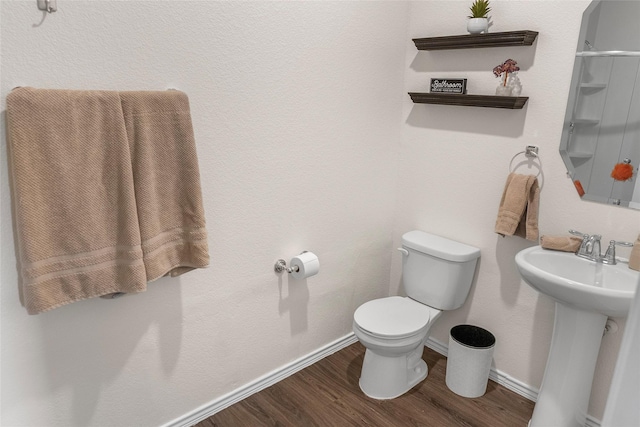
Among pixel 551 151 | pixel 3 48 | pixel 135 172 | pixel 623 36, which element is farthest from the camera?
pixel 551 151

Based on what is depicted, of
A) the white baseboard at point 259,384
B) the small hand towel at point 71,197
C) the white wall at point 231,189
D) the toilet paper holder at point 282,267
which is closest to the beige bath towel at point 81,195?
the small hand towel at point 71,197

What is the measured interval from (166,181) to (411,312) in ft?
4.65

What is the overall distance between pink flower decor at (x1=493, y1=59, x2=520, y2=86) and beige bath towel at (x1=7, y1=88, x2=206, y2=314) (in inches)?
57.6

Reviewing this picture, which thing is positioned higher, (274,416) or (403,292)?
(403,292)

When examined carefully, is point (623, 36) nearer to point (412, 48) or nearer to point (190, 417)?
point (412, 48)

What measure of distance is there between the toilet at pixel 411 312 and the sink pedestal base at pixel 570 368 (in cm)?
55

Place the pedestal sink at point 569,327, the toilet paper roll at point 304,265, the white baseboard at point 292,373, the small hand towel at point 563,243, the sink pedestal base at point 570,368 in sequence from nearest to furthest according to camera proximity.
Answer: the pedestal sink at point 569,327
the sink pedestal base at point 570,368
the small hand towel at point 563,243
the white baseboard at point 292,373
the toilet paper roll at point 304,265

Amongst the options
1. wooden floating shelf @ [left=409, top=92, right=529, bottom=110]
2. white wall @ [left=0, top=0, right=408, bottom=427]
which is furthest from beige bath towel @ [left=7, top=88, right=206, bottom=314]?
wooden floating shelf @ [left=409, top=92, right=529, bottom=110]

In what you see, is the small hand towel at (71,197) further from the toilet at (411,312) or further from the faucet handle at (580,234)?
the faucet handle at (580,234)

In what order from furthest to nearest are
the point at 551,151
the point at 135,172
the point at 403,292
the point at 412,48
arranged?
the point at 403,292 < the point at 412,48 < the point at 551,151 < the point at 135,172

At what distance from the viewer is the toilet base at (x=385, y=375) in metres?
2.27

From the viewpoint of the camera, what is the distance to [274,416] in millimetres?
2148

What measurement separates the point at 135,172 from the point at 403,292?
1.87 metres

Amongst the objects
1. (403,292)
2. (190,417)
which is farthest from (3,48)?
(403,292)
